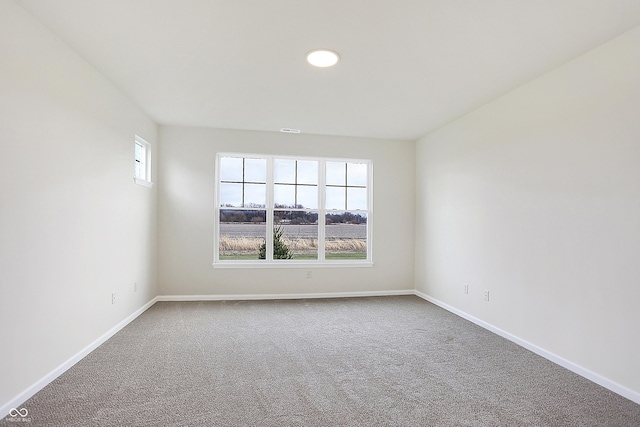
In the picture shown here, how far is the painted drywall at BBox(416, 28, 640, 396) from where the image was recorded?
2.48 m

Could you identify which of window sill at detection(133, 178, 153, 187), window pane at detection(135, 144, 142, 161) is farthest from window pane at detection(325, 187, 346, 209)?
window pane at detection(135, 144, 142, 161)

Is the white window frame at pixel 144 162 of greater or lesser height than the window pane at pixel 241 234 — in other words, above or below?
above

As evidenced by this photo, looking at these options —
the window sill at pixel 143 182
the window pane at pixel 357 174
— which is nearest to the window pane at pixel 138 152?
the window sill at pixel 143 182

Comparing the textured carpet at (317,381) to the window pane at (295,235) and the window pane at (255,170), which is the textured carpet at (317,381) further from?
the window pane at (255,170)

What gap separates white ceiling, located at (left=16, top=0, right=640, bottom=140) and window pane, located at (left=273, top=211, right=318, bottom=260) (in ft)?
6.32

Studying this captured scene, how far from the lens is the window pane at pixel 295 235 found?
5.43m

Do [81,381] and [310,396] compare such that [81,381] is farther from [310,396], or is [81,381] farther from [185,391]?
[310,396]

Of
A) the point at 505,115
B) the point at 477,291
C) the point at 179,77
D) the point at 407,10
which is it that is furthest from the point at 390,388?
the point at 179,77

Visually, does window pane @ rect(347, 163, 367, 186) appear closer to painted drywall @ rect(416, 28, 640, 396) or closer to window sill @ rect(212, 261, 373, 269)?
window sill @ rect(212, 261, 373, 269)

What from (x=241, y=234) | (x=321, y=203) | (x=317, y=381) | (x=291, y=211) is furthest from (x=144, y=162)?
(x=317, y=381)

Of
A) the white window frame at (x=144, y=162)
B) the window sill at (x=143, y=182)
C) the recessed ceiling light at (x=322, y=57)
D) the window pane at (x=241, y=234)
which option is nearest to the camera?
the recessed ceiling light at (x=322, y=57)

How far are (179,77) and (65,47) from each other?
2.84ft

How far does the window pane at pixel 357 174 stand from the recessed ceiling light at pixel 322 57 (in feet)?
9.31

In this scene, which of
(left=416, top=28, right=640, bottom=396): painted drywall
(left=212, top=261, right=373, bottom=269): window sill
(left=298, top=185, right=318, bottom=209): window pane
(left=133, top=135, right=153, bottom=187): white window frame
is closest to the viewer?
(left=416, top=28, right=640, bottom=396): painted drywall
